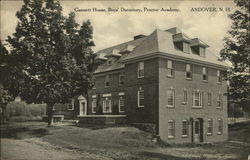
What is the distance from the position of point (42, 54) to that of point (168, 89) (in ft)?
36.5

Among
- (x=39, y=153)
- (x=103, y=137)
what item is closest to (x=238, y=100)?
(x=103, y=137)

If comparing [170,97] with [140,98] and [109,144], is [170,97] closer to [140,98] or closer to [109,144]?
[140,98]

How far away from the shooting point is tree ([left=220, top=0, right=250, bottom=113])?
58.4ft

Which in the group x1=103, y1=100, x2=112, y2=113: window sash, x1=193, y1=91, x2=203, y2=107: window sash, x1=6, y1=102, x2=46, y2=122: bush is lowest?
x1=6, y1=102, x2=46, y2=122: bush

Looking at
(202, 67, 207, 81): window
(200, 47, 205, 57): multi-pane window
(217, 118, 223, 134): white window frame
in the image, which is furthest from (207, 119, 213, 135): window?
(200, 47, 205, 57): multi-pane window

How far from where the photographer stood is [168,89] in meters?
27.4

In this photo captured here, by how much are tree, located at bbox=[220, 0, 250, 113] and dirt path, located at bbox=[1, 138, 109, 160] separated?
8.84 metres

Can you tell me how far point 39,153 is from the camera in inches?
658

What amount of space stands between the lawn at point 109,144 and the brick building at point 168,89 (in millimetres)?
2333

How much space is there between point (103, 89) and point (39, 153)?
59.6ft

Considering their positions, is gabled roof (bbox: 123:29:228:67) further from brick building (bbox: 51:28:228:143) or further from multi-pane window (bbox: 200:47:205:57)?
multi-pane window (bbox: 200:47:205:57)

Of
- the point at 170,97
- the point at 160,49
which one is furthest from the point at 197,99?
the point at 160,49

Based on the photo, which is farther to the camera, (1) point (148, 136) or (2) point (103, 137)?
(1) point (148, 136)

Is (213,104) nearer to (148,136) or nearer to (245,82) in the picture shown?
(148,136)
